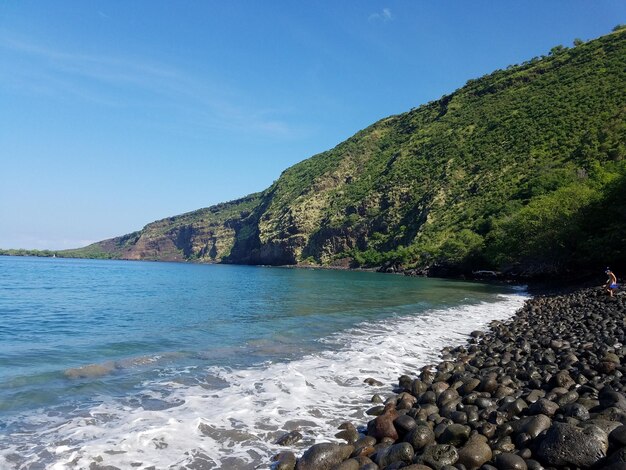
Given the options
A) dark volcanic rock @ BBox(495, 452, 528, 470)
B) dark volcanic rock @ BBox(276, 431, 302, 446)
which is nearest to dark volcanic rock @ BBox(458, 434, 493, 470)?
dark volcanic rock @ BBox(495, 452, 528, 470)

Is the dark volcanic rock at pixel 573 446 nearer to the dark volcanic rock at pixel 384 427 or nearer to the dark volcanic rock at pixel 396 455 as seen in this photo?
the dark volcanic rock at pixel 396 455

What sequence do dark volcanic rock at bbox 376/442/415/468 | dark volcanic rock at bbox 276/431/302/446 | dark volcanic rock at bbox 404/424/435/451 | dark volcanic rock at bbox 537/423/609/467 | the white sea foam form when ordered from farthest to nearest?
dark volcanic rock at bbox 276/431/302/446 < the white sea foam < dark volcanic rock at bbox 404/424/435/451 < dark volcanic rock at bbox 376/442/415/468 < dark volcanic rock at bbox 537/423/609/467

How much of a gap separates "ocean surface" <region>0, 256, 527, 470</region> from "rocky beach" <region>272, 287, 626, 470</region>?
3.11ft

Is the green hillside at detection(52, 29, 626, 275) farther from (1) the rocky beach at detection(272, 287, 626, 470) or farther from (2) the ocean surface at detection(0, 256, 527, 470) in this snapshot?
(1) the rocky beach at detection(272, 287, 626, 470)

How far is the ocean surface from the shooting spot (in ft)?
26.7

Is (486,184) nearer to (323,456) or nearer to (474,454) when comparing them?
(474,454)

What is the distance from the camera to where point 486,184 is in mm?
89312

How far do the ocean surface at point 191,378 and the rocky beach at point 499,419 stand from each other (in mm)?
948

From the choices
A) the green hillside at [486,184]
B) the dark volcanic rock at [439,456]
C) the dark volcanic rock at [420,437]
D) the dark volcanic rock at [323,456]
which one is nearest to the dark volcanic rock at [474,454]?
the dark volcanic rock at [439,456]

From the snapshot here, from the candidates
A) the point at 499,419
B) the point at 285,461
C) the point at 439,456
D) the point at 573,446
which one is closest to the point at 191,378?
the point at 285,461

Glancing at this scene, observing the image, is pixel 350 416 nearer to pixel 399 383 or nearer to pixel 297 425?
pixel 297 425

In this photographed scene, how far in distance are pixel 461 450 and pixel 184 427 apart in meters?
5.46

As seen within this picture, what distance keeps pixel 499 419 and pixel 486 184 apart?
3488 inches

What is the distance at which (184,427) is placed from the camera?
8969 mm
